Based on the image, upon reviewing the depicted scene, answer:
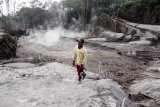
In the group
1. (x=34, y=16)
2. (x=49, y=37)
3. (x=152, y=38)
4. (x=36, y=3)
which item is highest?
(x=36, y=3)

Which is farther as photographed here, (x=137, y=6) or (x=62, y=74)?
(x=137, y=6)

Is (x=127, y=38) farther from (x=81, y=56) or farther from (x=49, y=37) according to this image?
(x=81, y=56)

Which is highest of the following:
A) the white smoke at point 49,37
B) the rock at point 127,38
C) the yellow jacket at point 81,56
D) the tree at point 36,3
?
the tree at point 36,3

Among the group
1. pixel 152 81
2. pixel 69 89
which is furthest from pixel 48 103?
pixel 152 81

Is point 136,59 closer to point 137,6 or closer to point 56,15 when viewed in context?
point 137,6

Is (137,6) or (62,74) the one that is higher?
(137,6)

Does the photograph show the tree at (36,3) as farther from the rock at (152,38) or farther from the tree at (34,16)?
the rock at (152,38)

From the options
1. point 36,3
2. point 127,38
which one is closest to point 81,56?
point 127,38

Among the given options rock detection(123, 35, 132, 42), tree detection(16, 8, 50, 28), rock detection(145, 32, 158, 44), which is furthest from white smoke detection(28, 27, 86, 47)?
rock detection(145, 32, 158, 44)

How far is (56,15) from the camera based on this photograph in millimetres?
54969

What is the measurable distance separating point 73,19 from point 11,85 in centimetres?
3903

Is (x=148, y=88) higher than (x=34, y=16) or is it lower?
lower

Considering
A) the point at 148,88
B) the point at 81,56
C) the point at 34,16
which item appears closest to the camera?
the point at 148,88

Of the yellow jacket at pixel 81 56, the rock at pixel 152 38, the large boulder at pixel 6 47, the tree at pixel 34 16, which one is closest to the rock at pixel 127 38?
the rock at pixel 152 38
